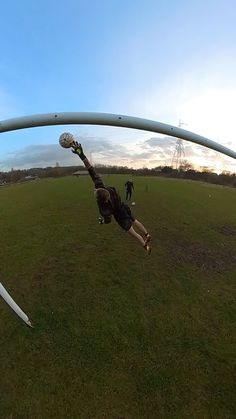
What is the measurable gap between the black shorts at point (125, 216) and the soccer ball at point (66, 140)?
224cm

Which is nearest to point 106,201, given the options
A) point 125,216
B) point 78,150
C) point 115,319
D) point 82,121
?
point 125,216

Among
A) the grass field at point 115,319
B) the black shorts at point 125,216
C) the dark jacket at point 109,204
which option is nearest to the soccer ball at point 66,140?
the dark jacket at point 109,204

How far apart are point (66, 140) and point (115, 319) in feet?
46.4

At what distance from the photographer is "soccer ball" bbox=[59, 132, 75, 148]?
782 cm

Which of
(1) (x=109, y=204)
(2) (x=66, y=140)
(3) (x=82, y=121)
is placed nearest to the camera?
(2) (x=66, y=140)

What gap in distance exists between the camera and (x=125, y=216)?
31.0 feet

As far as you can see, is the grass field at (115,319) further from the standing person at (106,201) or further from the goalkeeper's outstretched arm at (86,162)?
the goalkeeper's outstretched arm at (86,162)

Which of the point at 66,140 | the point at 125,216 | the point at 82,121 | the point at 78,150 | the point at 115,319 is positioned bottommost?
the point at 115,319

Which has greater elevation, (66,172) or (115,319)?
(66,172)

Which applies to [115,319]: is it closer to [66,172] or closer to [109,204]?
[66,172]

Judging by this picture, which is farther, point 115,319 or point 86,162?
point 115,319

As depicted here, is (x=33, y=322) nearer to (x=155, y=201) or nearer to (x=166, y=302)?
(x=166, y=302)

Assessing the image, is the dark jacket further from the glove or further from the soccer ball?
the soccer ball

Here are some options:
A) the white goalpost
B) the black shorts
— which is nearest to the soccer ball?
the white goalpost
